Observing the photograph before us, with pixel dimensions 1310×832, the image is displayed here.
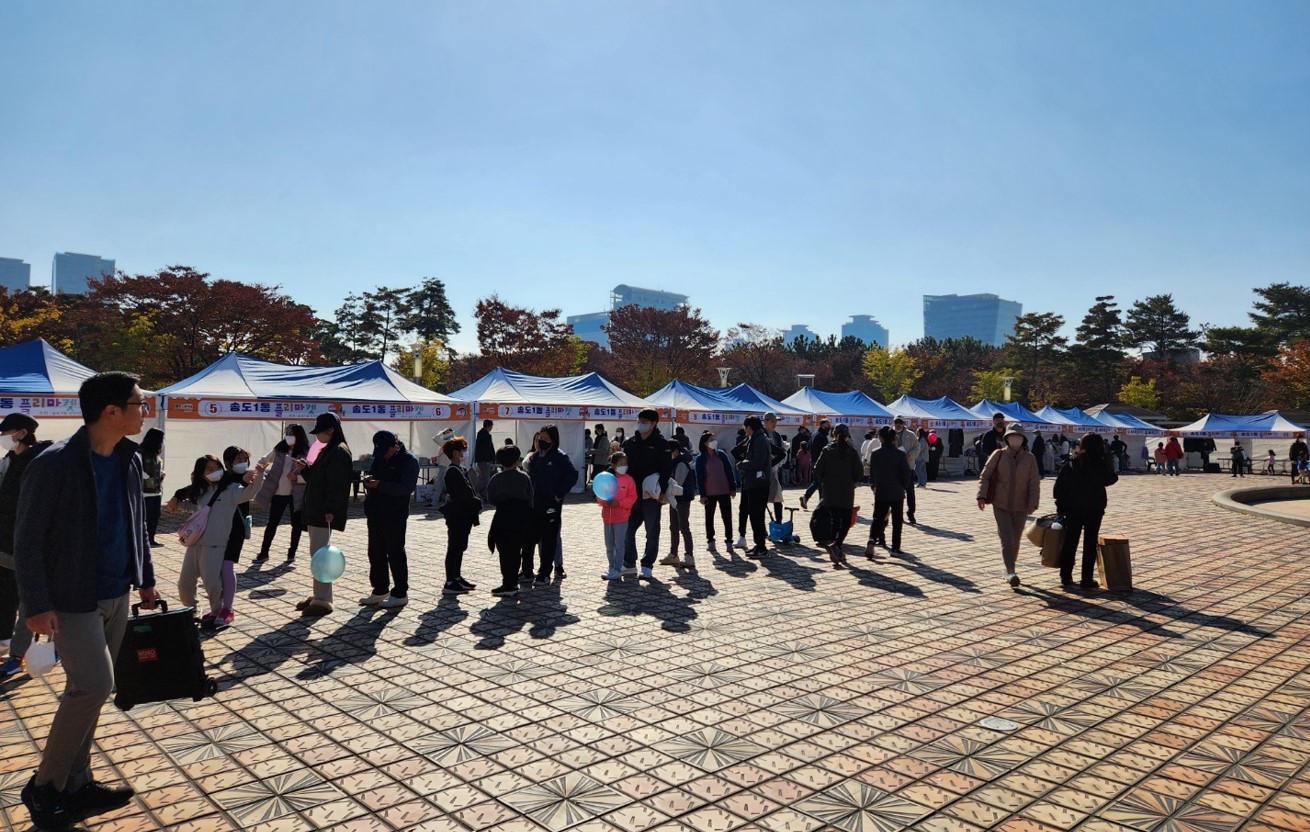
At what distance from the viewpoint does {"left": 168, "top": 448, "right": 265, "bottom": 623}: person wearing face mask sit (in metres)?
6.12

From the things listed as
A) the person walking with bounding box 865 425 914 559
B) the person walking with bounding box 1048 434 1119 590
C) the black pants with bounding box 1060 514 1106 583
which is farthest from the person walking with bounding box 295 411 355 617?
the black pants with bounding box 1060 514 1106 583

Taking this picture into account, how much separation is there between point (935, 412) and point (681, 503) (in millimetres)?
22058

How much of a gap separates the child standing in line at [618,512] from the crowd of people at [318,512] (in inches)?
0.7

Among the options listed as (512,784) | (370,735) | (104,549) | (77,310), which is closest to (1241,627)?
(512,784)

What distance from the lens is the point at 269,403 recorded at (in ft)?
50.6

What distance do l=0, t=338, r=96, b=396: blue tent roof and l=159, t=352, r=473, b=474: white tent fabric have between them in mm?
1516

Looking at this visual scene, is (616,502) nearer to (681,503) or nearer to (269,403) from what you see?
(681,503)

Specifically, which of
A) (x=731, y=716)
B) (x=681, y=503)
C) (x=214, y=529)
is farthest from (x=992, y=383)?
(x=214, y=529)

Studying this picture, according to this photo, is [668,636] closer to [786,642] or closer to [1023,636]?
[786,642]

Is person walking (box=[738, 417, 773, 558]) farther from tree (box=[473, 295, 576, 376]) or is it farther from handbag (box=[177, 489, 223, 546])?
tree (box=[473, 295, 576, 376])

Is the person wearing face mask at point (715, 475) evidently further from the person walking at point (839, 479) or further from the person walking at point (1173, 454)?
the person walking at point (1173, 454)

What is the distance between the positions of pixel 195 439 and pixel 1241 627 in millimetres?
17220

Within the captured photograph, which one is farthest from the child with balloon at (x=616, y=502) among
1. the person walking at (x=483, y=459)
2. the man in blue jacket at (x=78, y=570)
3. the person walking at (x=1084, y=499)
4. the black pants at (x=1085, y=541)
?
the person walking at (x=483, y=459)

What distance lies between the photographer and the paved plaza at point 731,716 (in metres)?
3.37
